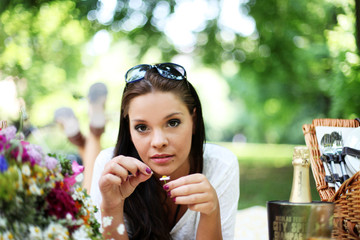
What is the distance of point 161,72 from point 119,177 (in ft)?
2.34

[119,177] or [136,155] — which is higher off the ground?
[136,155]

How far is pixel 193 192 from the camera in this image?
1327 millimetres

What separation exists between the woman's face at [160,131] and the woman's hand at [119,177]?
24 cm

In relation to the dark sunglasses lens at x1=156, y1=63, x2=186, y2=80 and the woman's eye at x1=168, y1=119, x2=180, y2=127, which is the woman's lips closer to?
the woman's eye at x1=168, y1=119, x2=180, y2=127

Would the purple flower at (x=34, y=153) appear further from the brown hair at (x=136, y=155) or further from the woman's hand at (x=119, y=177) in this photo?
the brown hair at (x=136, y=155)

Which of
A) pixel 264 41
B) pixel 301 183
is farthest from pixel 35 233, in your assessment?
pixel 264 41

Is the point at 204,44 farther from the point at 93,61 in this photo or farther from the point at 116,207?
the point at 93,61

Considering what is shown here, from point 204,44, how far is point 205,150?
13.8 feet

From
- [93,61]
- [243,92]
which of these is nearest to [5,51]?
[93,61]

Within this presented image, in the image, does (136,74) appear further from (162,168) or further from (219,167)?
(219,167)

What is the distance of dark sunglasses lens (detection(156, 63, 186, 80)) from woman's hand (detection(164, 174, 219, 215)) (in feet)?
2.46

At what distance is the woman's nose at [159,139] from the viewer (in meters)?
1.69

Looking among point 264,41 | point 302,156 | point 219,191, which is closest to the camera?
point 302,156

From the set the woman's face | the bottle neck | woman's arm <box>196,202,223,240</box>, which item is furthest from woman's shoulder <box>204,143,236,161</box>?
the bottle neck
